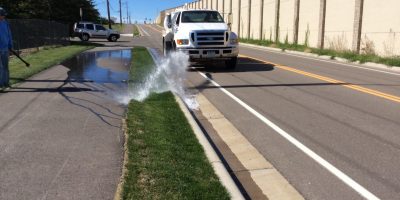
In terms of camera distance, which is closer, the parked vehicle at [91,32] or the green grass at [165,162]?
the green grass at [165,162]

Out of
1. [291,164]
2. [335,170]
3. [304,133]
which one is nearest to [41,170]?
[291,164]

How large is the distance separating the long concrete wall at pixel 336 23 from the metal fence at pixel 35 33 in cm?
1121

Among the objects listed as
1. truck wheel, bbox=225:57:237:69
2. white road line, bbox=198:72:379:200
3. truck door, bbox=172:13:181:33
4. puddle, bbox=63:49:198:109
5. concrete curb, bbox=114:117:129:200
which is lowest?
white road line, bbox=198:72:379:200

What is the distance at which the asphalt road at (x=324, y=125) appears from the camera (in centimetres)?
542

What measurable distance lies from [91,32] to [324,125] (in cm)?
→ 4331

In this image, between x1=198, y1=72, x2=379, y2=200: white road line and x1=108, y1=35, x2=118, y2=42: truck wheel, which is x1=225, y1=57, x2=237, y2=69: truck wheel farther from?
x1=108, y1=35, x2=118, y2=42: truck wheel

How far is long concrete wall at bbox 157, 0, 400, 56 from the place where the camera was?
2409 centimetres

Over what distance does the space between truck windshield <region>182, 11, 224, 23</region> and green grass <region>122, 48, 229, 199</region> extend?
937 cm

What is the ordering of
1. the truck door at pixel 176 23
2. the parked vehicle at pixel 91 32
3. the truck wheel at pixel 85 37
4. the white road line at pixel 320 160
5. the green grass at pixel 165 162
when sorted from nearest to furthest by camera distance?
the green grass at pixel 165 162 → the white road line at pixel 320 160 → the truck door at pixel 176 23 → the parked vehicle at pixel 91 32 → the truck wheel at pixel 85 37

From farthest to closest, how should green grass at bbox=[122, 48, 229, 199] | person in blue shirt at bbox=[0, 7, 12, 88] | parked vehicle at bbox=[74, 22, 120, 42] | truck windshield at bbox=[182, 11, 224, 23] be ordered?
parked vehicle at bbox=[74, 22, 120, 42]
truck windshield at bbox=[182, 11, 224, 23]
person in blue shirt at bbox=[0, 7, 12, 88]
green grass at bbox=[122, 48, 229, 199]

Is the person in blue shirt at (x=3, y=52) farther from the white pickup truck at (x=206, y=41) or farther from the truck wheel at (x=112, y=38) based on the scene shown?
the truck wheel at (x=112, y=38)

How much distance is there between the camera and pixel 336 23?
30172 mm

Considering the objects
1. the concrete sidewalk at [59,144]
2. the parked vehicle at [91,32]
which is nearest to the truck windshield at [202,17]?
the concrete sidewalk at [59,144]

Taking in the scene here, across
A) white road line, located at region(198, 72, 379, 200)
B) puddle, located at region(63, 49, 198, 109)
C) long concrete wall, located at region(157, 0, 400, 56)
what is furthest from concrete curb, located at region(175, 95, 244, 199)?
long concrete wall, located at region(157, 0, 400, 56)
